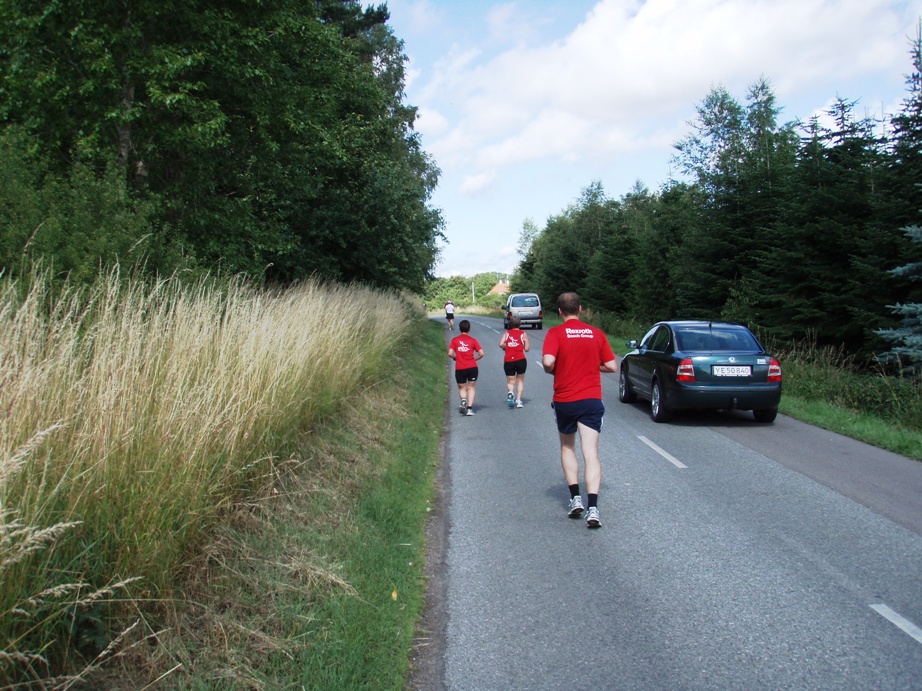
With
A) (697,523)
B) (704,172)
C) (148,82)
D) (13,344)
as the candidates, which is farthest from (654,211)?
(13,344)

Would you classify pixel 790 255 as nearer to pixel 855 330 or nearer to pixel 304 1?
pixel 855 330

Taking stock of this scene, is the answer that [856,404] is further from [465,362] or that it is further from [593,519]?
[593,519]

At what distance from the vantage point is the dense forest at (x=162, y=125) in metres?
8.88

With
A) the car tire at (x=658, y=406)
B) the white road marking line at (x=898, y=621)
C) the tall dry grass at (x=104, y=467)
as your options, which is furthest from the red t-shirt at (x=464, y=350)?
the white road marking line at (x=898, y=621)

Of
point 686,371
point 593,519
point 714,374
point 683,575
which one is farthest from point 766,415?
point 683,575

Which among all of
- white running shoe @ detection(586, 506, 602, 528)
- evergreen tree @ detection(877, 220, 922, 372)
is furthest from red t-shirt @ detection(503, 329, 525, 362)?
evergreen tree @ detection(877, 220, 922, 372)

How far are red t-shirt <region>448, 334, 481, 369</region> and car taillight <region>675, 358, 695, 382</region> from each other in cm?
344

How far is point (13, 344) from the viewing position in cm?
380

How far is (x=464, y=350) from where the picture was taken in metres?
12.9

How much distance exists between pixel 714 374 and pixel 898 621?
7.39m

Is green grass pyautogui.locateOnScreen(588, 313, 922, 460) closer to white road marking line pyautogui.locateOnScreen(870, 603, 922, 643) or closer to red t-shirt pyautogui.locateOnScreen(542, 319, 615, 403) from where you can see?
red t-shirt pyautogui.locateOnScreen(542, 319, 615, 403)

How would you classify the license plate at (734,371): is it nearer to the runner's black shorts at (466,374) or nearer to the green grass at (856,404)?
the green grass at (856,404)

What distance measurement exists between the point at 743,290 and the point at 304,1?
1731 centimetres

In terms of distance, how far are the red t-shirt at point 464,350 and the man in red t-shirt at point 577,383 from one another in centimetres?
610
